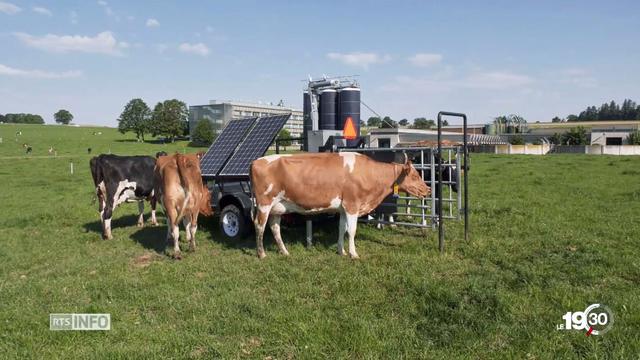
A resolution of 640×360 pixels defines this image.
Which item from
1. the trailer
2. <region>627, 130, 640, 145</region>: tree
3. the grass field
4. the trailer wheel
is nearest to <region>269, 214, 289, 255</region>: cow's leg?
the grass field

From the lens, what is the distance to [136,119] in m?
96.3

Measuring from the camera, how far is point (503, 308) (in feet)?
16.7

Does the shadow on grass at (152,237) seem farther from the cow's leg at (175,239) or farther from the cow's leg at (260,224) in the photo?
the cow's leg at (260,224)

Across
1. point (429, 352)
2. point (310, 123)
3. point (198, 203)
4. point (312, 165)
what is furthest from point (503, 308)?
point (310, 123)

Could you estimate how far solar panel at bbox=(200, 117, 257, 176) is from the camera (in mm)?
9922

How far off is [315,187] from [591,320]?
4.15 meters

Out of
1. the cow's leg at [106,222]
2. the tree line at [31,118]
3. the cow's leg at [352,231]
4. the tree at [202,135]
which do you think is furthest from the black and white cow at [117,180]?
the tree line at [31,118]

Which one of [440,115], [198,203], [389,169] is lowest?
[198,203]

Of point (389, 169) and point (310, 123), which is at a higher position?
point (310, 123)

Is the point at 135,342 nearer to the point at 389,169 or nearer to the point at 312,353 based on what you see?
the point at 312,353

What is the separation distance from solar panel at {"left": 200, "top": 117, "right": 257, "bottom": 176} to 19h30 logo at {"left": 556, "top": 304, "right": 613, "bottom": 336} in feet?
22.2

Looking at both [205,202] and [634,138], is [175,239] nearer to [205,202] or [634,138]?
[205,202]

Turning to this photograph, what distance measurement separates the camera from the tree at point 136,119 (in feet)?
311

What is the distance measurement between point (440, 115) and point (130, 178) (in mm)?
6767
